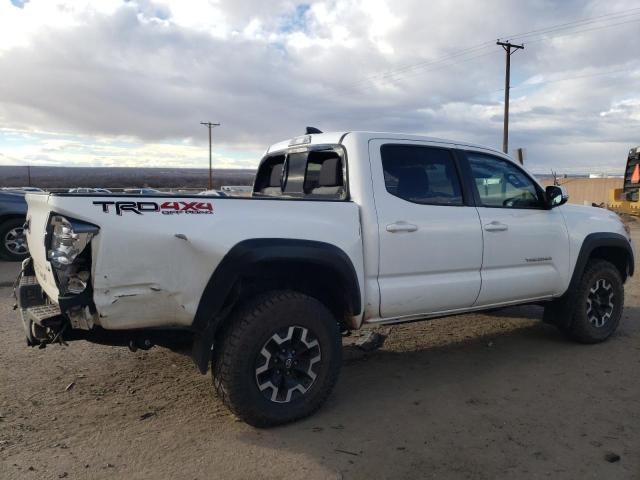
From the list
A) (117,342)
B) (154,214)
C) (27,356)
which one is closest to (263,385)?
(117,342)

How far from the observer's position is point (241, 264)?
3.35 m

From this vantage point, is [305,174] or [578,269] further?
[578,269]

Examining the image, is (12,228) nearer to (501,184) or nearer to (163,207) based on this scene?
(163,207)

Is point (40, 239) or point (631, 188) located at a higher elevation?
point (631, 188)

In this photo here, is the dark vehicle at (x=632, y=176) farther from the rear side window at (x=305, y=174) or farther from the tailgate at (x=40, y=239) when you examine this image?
the tailgate at (x=40, y=239)

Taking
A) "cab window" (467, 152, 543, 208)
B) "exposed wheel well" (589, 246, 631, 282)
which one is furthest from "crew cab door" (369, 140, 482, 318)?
"exposed wheel well" (589, 246, 631, 282)

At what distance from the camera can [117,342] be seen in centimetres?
328

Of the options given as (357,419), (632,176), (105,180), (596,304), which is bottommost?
(357,419)

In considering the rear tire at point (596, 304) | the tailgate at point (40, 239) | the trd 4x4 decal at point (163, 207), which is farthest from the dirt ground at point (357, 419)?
the trd 4x4 decal at point (163, 207)

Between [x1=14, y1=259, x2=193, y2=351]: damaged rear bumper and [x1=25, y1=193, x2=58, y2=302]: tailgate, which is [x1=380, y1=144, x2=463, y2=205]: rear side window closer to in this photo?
[x1=14, y1=259, x2=193, y2=351]: damaged rear bumper

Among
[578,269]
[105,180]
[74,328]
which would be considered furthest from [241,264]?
[105,180]

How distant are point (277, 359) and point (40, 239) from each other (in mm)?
1669

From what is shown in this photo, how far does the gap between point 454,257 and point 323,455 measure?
1849 millimetres

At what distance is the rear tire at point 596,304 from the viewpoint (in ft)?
17.7
